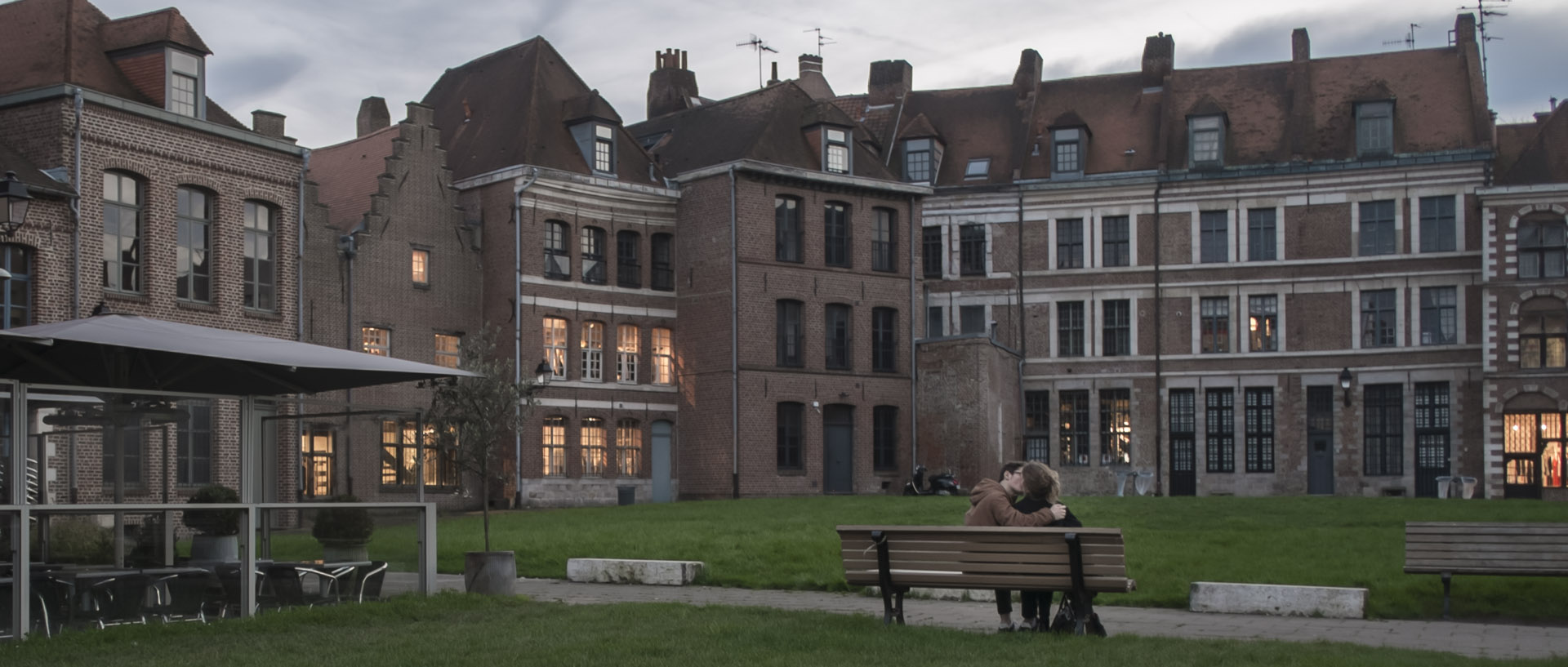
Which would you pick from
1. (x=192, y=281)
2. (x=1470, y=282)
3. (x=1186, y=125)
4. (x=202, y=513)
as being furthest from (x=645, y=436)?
(x=202, y=513)

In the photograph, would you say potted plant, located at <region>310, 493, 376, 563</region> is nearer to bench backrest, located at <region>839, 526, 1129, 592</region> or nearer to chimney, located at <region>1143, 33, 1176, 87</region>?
bench backrest, located at <region>839, 526, 1129, 592</region>

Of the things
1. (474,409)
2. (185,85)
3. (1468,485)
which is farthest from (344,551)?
(1468,485)

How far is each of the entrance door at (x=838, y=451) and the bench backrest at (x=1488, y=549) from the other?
3014cm

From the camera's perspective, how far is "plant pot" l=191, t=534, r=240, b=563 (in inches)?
524

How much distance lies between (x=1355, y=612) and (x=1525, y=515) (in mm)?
11978

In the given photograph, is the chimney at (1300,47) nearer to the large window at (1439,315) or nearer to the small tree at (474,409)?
the large window at (1439,315)

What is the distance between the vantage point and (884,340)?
46.2 meters

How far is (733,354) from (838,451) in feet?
14.4

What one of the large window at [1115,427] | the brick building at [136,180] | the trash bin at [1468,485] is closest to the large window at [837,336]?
the large window at [1115,427]

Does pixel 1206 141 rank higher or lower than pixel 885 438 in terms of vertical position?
higher

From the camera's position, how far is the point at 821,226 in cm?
4453

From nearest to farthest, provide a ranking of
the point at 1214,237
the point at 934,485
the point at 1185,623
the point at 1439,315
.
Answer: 1. the point at 1185,623
2. the point at 934,485
3. the point at 1439,315
4. the point at 1214,237

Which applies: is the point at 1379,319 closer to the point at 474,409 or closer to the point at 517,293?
the point at 517,293

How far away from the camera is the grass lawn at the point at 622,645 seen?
10.3 meters
